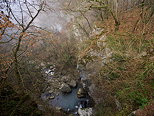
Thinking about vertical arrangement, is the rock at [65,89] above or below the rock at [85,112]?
above

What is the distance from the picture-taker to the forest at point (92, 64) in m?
3.32

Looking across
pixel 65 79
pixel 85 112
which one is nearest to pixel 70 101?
pixel 85 112

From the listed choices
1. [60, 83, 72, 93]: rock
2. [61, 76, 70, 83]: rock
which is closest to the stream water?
[60, 83, 72, 93]: rock

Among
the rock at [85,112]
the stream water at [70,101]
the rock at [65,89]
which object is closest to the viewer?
the rock at [85,112]

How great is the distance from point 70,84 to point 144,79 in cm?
747

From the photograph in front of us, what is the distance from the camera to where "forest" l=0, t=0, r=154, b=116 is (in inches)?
131

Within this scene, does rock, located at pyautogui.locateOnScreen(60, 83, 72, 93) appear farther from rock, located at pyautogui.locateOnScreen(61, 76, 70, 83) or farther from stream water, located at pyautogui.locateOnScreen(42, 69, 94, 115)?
rock, located at pyautogui.locateOnScreen(61, 76, 70, 83)

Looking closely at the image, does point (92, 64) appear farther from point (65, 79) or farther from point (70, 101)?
point (65, 79)

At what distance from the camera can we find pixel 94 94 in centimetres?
644

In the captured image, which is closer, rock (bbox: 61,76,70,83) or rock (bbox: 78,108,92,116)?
rock (bbox: 78,108,92,116)

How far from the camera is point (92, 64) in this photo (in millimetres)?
6305

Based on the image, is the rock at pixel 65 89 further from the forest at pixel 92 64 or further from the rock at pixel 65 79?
the rock at pixel 65 79

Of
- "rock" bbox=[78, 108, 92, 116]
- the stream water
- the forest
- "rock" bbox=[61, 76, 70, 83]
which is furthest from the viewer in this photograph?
"rock" bbox=[61, 76, 70, 83]

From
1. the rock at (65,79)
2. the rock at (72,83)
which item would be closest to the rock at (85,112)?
the rock at (72,83)
